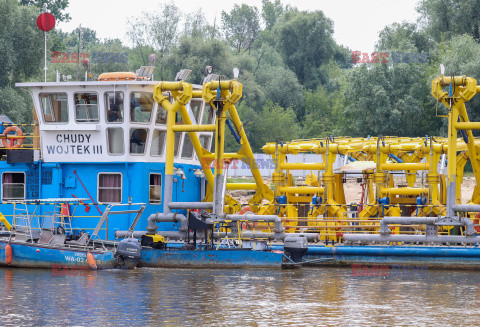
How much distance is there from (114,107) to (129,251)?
5647 millimetres

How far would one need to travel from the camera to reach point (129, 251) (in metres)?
26.8

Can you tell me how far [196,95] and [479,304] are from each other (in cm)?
1255

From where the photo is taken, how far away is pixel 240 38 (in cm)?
10394

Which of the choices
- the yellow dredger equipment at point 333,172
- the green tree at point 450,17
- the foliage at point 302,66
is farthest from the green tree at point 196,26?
the yellow dredger equipment at point 333,172

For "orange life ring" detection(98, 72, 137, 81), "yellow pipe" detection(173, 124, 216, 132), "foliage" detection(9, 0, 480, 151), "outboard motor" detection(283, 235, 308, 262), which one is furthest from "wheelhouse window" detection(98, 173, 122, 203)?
"foliage" detection(9, 0, 480, 151)

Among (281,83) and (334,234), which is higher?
(281,83)

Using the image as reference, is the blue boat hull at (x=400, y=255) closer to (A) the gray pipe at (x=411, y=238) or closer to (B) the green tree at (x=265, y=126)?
(A) the gray pipe at (x=411, y=238)

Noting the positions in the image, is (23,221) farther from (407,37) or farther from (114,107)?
(407,37)

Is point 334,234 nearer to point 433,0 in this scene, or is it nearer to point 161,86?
point 161,86

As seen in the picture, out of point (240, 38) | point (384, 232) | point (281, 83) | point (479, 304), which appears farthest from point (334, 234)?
point (240, 38)

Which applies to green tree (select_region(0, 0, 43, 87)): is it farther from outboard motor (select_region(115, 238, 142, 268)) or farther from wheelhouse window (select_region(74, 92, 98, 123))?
outboard motor (select_region(115, 238, 142, 268))

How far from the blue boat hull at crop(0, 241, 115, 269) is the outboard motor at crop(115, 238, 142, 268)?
342 millimetres

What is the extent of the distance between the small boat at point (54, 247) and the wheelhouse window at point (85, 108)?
3.19 metres

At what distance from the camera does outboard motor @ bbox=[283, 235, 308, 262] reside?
27172 mm
